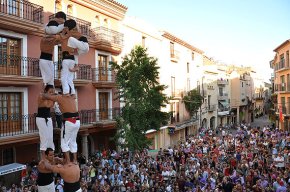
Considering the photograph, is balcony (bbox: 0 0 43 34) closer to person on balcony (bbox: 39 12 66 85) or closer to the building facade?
the building facade

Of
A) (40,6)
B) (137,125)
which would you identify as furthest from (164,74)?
(40,6)

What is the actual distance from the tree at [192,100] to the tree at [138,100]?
17158 millimetres

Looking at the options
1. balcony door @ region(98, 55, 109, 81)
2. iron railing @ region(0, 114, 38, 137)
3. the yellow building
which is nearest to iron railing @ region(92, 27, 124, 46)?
balcony door @ region(98, 55, 109, 81)

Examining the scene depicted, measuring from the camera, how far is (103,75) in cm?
2048

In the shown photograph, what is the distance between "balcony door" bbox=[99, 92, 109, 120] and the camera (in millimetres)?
20656

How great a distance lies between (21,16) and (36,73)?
2766mm

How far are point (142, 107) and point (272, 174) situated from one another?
737 centimetres

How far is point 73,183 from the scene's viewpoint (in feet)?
16.8

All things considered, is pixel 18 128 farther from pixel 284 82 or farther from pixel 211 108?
pixel 211 108

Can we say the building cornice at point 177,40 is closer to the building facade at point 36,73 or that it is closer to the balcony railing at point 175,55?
the balcony railing at point 175,55

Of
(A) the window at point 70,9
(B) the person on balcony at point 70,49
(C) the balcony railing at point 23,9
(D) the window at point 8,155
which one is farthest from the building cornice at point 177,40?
(B) the person on balcony at point 70,49

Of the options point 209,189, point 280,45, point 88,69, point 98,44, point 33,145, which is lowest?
point 209,189

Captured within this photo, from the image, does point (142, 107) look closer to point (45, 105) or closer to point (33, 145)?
point (33, 145)

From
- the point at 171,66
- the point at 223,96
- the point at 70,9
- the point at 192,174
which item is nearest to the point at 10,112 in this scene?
the point at 70,9
